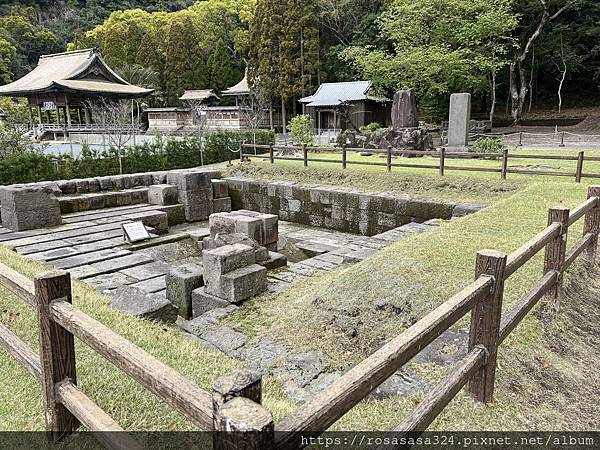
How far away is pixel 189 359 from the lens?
3217mm

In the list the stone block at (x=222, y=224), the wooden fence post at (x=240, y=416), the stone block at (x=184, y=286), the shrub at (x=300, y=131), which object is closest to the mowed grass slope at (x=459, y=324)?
the stone block at (x=184, y=286)

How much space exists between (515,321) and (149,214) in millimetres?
8267

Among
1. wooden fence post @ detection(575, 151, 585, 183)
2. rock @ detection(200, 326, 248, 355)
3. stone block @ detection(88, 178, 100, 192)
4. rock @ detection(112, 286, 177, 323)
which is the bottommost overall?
rock @ detection(200, 326, 248, 355)

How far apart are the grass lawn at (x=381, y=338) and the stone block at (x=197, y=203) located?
555 centimetres

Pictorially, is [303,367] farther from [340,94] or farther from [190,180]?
[340,94]

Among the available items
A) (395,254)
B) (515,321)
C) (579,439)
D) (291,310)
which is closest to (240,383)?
(579,439)

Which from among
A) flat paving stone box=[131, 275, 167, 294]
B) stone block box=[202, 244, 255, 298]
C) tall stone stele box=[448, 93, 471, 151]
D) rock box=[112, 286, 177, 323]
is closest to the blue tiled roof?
tall stone stele box=[448, 93, 471, 151]

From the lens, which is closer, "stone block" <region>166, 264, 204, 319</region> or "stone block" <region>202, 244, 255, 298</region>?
"stone block" <region>202, 244, 255, 298</region>

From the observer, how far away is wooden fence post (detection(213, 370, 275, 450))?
114 centimetres

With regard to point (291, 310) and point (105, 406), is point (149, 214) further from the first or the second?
point (105, 406)

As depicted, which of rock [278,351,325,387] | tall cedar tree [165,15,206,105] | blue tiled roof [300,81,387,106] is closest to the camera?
rock [278,351,325,387]

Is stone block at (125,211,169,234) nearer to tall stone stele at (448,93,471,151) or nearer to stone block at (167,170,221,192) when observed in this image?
stone block at (167,170,221,192)

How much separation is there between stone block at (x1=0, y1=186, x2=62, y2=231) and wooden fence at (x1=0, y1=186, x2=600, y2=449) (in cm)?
655

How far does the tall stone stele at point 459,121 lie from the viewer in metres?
15.5
